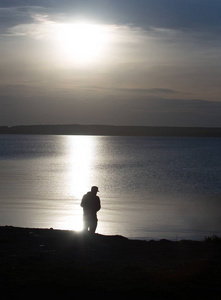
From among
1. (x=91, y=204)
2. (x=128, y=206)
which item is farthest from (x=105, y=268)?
(x=128, y=206)

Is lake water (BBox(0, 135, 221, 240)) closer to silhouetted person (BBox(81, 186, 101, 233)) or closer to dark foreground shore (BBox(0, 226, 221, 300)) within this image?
silhouetted person (BBox(81, 186, 101, 233))

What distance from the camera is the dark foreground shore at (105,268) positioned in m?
8.30

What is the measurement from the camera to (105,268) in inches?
384

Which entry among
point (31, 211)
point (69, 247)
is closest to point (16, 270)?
point (69, 247)

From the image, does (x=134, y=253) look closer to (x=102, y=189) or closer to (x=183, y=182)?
(x=102, y=189)

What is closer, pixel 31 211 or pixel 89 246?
pixel 89 246

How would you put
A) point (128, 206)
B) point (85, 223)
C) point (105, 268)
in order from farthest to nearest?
point (128, 206), point (85, 223), point (105, 268)

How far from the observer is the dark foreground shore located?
830cm

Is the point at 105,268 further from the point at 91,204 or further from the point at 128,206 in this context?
the point at 128,206

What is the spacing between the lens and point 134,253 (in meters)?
11.8

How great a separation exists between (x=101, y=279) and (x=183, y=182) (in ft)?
146

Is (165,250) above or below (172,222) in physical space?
below

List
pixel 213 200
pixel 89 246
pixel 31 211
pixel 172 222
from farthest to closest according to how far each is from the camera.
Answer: pixel 213 200 → pixel 31 211 → pixel 172 222 → pixel 89 246

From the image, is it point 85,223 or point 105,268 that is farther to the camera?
point 85,223
